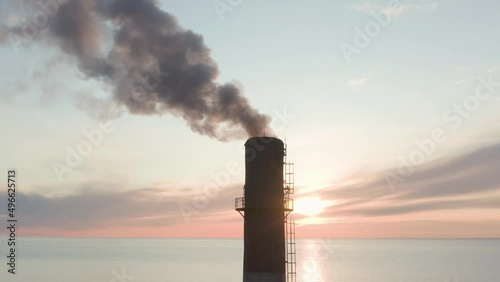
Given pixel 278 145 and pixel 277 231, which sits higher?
pixel 278 145

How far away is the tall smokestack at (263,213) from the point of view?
31.7m

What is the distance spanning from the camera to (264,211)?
32.3 meters

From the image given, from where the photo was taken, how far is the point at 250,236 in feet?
106

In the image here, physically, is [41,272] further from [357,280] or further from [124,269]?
[357,280]

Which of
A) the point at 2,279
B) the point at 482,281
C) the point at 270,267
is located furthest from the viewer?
the point at 482,281

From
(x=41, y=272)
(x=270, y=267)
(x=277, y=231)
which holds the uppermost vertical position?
(x=41, y=272)

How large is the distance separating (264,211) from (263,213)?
0.15 metres

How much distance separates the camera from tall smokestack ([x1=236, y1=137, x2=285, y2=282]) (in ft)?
104

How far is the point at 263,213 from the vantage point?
32.4m

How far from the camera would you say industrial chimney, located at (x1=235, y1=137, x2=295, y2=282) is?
31.7 m

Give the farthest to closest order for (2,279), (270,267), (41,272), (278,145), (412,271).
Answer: (412,271)
(41,272)
(2,279)
(278,145)
(270,267)

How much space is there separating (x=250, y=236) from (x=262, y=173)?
3.58m

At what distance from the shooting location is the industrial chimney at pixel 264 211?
104 ft

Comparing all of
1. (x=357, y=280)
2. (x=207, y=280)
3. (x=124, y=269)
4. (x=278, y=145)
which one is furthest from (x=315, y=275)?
(x=278, y=145)
